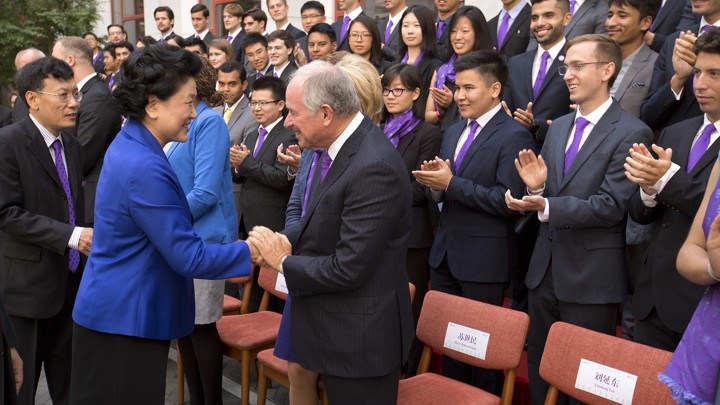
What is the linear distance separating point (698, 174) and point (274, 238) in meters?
1.56

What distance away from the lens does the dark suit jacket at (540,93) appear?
364 centimetres

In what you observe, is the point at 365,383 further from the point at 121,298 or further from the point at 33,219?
the point at 33,219

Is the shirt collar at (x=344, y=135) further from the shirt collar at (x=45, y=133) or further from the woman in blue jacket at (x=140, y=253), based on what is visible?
the shirt collar at (x=45, y=133)

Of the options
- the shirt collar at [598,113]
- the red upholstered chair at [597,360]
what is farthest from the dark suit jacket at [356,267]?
the shirt collar at [598,113]

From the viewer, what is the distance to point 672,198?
2.31 meters

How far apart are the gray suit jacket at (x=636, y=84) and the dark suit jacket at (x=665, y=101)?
7cm

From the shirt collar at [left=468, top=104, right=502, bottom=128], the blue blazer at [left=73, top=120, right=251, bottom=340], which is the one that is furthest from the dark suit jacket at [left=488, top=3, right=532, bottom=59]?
the blue blazer at [left=73, top=120, right=251, bottom=340]

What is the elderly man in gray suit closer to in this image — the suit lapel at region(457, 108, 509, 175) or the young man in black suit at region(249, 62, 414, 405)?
the suit lapel at region(457, 108, 509, 175)

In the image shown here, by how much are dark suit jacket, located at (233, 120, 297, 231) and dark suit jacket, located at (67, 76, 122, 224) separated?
87cm

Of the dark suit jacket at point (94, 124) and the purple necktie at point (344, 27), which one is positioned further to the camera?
the purple necktie at point (344, 27)

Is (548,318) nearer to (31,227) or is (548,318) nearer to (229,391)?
(229,391)

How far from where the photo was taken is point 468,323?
2.68m

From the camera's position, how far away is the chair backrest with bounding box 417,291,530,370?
2539 mm

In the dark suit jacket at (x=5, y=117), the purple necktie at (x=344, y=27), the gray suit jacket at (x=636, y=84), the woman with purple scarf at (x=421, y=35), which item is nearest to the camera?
the gray suit jacket at (x=636, y=84)
